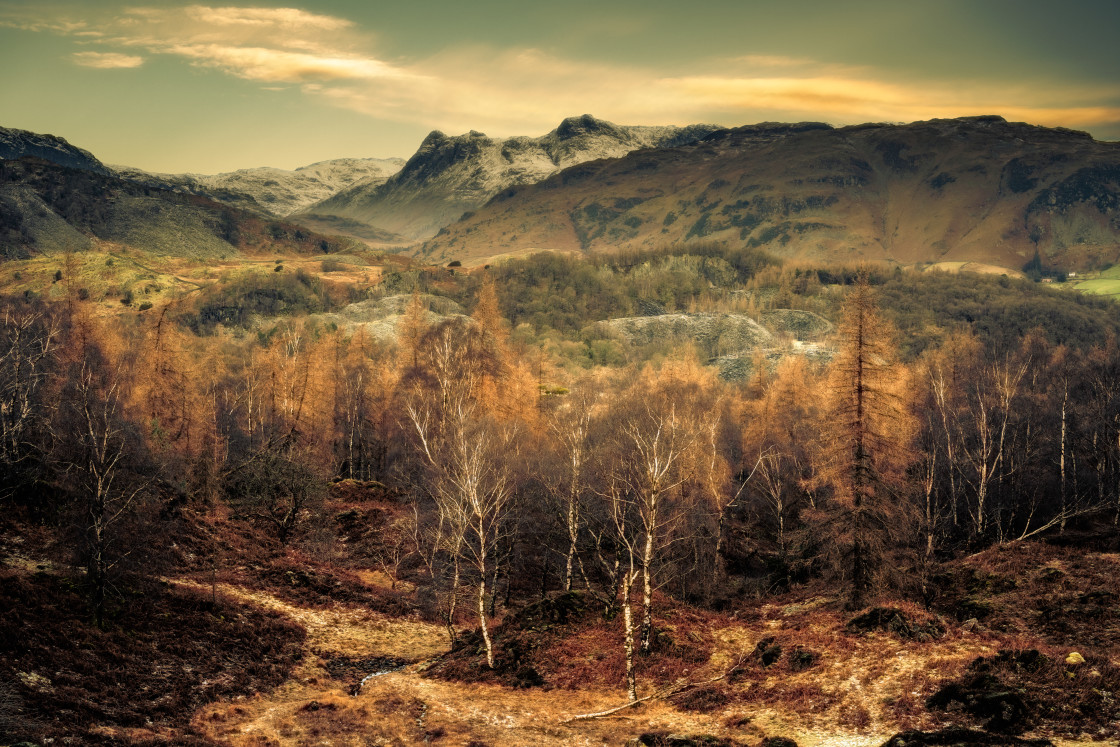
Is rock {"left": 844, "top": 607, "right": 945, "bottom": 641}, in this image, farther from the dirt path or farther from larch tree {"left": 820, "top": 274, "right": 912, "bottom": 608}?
larch tree {"left": 820, "top": 274, "right": 912, "bottom": 608}

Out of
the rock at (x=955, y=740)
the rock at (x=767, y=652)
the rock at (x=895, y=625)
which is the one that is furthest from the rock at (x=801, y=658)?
the rock at (x=955, y=740)

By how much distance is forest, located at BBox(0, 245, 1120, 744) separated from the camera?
32844mm

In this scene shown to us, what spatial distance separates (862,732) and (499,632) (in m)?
19.1

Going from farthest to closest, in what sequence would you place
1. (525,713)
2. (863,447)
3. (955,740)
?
(863,447) → (525,713) → (955,740)

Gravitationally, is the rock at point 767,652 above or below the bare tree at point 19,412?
below

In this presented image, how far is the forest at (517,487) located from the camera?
108 ft

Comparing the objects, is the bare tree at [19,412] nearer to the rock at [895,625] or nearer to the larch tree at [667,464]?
the larch tree at [667,464]

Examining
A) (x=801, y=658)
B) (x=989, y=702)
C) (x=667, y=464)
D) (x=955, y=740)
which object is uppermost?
(x=667, y=464)

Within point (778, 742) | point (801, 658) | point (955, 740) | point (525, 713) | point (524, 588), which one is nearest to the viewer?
point (955, 740)

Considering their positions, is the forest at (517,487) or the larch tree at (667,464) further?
the forest at (517,487)

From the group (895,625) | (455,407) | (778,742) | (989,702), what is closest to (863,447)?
(895,625)

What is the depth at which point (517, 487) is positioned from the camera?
2068 inches

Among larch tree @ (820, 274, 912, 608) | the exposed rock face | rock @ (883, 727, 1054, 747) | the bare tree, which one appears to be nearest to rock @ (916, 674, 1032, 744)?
rock @ (883, 727, 1054, 747)

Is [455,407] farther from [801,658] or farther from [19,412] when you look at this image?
[801,658]
